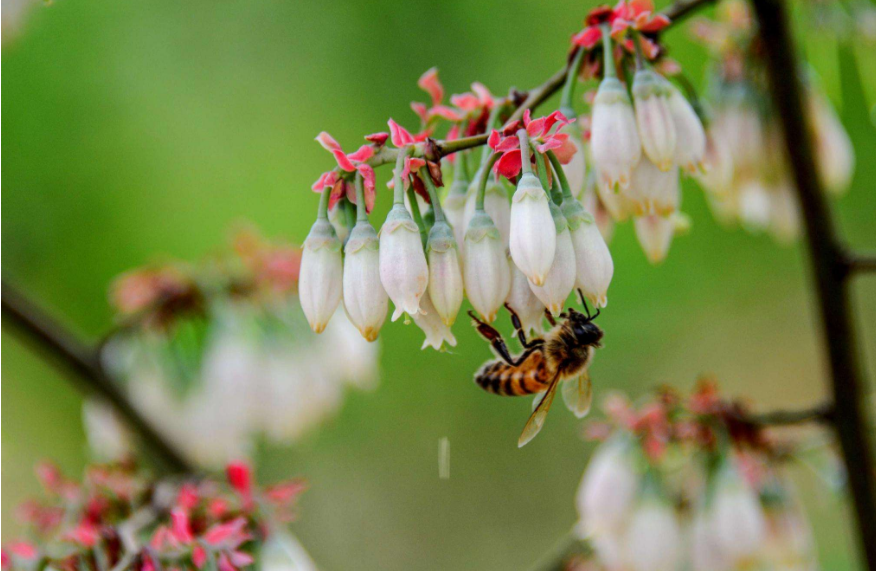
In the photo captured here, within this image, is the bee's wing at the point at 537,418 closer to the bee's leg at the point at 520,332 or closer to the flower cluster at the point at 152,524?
the bee's leg at the point at 520,332

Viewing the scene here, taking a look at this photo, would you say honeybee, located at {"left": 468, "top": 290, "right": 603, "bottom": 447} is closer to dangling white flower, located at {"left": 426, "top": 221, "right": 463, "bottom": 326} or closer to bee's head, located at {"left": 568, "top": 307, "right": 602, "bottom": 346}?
bee's head, located at {"left": 568, "top": 307, "right": 602, "bottom": 346}

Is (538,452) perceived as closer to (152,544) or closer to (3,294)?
(3,294)

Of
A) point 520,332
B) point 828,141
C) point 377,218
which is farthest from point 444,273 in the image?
point 377,218

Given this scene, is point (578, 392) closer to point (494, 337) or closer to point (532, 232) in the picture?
point (494, 337)

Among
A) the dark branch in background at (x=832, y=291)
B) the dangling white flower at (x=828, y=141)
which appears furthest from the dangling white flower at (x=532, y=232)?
the dangling white flower at (x=828, y=141)

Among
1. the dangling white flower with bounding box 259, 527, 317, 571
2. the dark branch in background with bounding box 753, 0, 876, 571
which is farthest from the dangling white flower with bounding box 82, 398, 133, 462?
the dark branch in background with bounding box 753, 0, 876, 571

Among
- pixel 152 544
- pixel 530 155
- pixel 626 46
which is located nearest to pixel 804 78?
pixel 626 46
